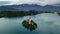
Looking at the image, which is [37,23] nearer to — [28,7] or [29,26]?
[29,26]

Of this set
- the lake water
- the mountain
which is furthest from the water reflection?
the mountain

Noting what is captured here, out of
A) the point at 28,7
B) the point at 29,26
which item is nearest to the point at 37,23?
the point at 29,26

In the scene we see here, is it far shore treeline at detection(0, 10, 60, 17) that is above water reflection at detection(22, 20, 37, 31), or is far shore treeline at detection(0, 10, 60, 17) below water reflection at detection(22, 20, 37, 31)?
above

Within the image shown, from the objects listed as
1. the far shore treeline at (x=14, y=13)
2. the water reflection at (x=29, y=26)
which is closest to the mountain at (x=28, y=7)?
the far shore treeline at (x=14, y=13)

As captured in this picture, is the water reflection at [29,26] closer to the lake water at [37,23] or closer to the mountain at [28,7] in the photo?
the lake water at [37,23]

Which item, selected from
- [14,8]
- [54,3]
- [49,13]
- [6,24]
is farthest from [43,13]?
[6,24]

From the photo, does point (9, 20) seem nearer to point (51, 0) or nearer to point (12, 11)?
point (12, 11)

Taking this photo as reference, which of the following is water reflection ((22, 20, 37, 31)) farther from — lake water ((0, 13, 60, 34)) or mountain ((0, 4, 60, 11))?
mountain ((0, 4, 60, 11))

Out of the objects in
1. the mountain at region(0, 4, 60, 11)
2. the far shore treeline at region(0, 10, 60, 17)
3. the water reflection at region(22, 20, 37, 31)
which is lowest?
the water reflection at region(22, 20, 37, 31)
